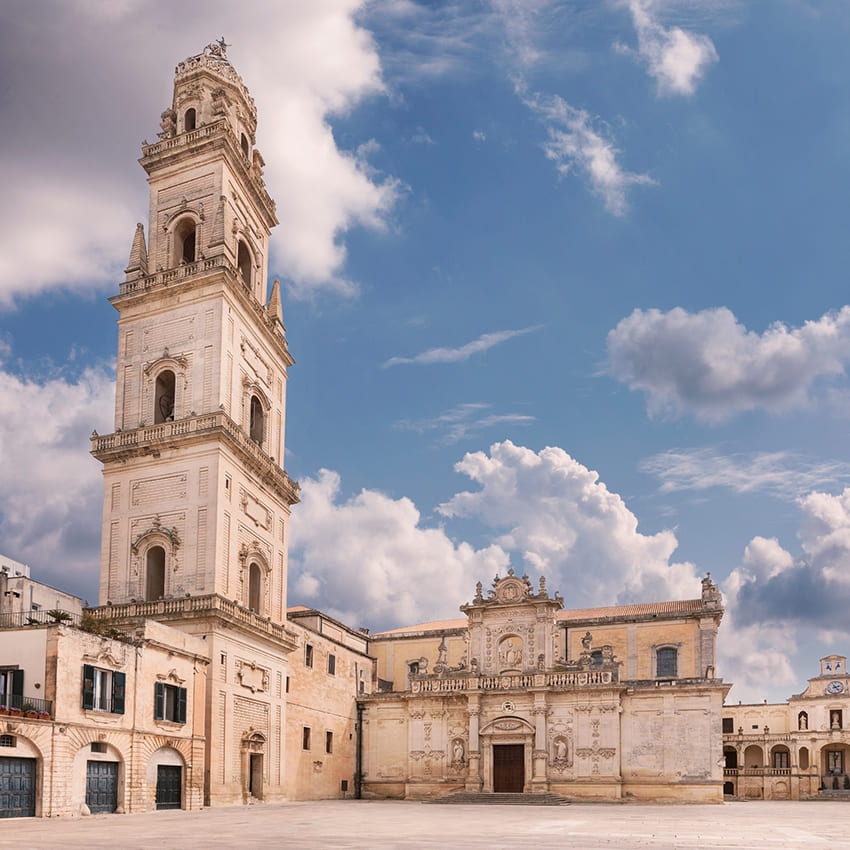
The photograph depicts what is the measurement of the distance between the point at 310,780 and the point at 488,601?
14302 mm

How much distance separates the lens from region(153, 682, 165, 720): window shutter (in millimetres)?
32375

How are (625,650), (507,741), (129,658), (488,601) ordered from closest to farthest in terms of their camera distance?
(129,658) → (507,741) → (488,601) → (625,650)

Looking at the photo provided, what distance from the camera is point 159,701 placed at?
32625 mm

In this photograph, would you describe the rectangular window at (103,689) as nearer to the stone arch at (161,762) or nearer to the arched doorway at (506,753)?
the stone arch at (161,762)

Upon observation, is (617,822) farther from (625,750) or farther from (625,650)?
(625,650)

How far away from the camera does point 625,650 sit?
6081 centimetres

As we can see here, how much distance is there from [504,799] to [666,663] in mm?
16563

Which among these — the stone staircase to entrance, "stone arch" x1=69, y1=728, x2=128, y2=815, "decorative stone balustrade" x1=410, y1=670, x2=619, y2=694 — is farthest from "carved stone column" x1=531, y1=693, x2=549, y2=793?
"stone arch" x1=69, y1=728, x2=128, y2=815

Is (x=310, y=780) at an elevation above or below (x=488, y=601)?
below

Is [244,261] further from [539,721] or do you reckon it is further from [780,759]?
[780,759]

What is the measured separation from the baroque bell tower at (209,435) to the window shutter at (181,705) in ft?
6.12

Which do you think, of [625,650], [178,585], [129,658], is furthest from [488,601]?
[129,658]

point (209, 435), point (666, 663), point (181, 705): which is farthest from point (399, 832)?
point (666, 663)

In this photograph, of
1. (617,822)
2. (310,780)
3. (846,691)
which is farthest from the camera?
(846,691)
